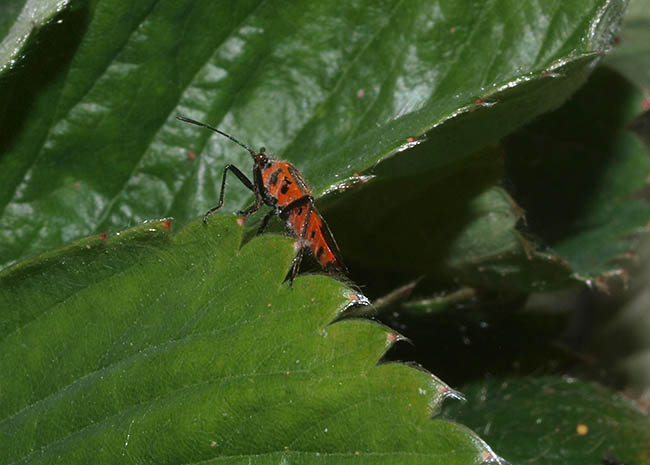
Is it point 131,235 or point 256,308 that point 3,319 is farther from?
point 256,308

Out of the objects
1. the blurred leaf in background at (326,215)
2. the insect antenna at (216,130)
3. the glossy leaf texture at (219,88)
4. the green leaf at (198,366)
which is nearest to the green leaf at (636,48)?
the blurred leaf in background at (326,215)

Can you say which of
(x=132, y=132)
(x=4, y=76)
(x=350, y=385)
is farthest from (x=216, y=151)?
(x=350, y=385)

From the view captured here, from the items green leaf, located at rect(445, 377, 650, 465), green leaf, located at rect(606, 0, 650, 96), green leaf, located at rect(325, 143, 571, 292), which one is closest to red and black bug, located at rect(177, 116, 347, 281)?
green leaf, located at rect(325, 143, 571, 292)

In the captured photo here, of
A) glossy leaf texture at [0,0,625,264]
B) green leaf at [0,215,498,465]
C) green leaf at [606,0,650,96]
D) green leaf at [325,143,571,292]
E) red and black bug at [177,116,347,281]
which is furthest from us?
green leaf at [606,0,650,96]

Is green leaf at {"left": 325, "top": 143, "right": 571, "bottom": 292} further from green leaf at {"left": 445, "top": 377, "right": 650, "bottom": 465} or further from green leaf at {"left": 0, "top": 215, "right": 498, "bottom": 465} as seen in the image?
green leaf at {"left": 0, "top": 215, "right": 498, "bottom": 465}

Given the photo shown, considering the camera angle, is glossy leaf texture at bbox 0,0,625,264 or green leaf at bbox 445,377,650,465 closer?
glossy leaf texture at bbox 0,0,625,264

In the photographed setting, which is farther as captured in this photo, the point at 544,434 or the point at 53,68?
the point at 544,434
